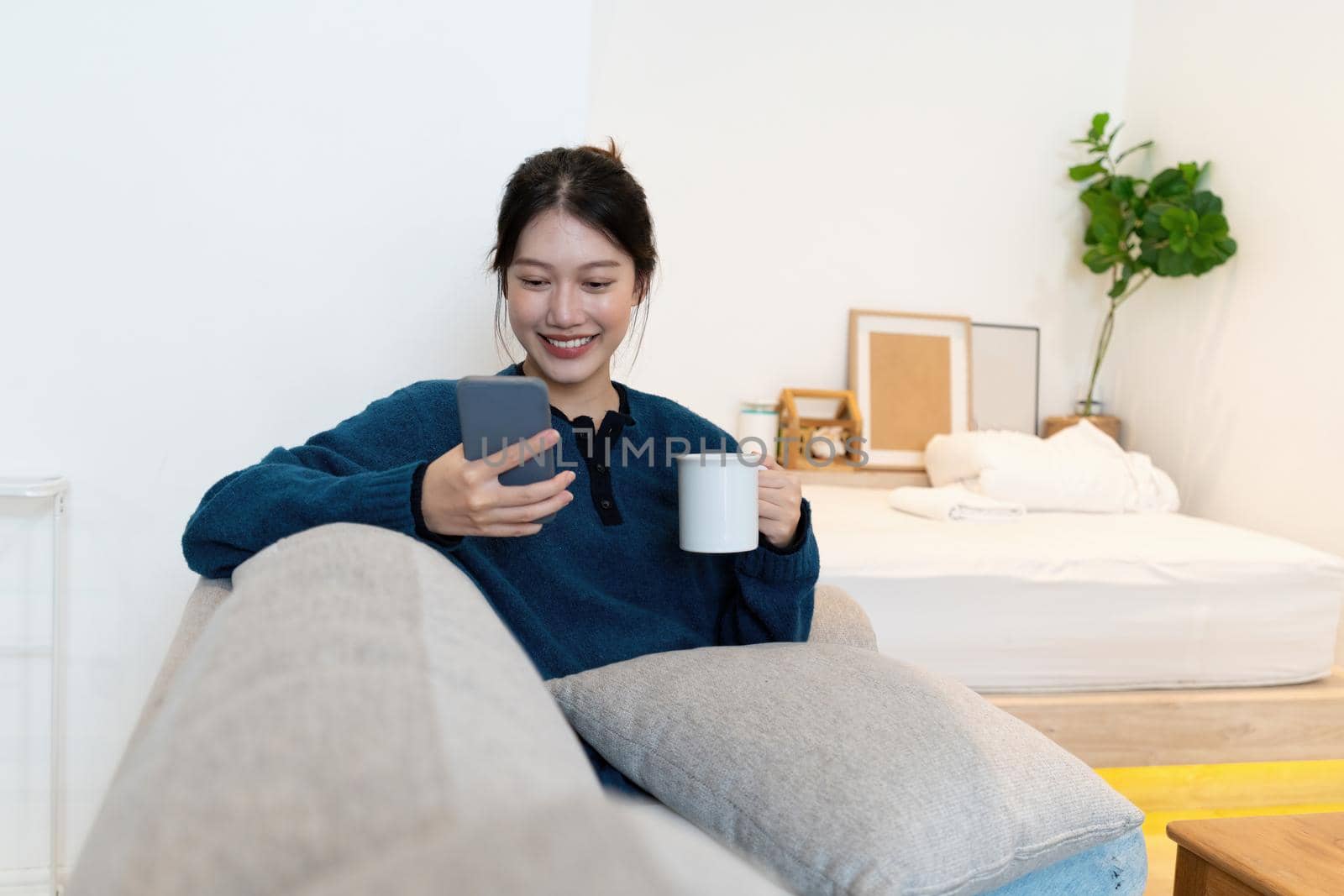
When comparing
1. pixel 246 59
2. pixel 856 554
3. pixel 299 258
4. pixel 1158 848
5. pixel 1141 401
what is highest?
pixel 246 59

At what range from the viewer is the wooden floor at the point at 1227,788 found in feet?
7.88

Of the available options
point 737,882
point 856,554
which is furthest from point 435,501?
point 856,554

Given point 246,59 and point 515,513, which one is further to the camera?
point 246,59

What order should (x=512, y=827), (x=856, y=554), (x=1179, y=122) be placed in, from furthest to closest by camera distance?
(x=1179, y=122) < (x=856, y=554) < (x=512, y=827)

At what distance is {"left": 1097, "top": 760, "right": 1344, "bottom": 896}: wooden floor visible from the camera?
2400mm

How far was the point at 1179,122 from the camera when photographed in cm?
356

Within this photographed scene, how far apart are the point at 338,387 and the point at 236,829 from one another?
129cm

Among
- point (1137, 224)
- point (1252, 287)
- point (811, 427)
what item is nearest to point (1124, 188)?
point (1137, 224)

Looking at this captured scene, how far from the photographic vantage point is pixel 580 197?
128 centimetres

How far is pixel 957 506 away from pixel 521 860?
2.59m

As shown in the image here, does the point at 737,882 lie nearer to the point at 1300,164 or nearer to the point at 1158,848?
the point at 1158,848

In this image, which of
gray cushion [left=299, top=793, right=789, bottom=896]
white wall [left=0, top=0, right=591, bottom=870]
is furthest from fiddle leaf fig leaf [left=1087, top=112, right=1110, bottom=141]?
gray cushion [left=299, top=793, right=789, bottom=896]

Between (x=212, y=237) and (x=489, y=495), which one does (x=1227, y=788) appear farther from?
(x=212, y=237)

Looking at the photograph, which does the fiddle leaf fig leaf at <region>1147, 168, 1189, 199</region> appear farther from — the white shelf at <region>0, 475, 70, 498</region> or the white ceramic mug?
the white shelf at <region>0, 475, 70, 498</region>
